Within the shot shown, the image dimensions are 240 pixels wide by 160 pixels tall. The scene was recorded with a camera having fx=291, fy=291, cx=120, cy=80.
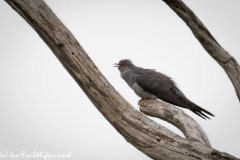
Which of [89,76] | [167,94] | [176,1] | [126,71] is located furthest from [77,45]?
[126,71]

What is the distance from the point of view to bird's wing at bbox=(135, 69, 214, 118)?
564 cm

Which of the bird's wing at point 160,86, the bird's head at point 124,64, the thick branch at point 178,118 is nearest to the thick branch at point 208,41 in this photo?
the thick branch at point 178,118

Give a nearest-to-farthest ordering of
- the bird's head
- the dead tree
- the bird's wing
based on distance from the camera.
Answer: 1. the dead tree
2. the bird's wing
3. the bird's head

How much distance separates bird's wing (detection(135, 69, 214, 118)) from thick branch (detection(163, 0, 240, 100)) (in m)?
1.83

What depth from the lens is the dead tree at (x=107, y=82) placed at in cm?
332

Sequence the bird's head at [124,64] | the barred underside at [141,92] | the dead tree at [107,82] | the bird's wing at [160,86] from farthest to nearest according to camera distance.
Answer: the bird's head at [124,64] → the barred underside at [141,92] → the bird's wing at [160,86] → the dead tree at [107,82]

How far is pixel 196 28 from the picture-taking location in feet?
11.8

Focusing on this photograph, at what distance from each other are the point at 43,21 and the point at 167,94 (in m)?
3.25

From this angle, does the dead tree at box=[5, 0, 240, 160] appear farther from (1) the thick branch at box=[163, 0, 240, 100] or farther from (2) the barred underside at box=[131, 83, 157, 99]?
(2) the barred underside at box=[131, 83, 157, 99]

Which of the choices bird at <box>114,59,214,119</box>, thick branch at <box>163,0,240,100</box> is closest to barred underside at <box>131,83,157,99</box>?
bird at <box>114,59,214,119</box>

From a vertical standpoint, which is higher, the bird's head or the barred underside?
the bird's head

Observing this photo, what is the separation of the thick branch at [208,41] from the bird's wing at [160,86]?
183cm

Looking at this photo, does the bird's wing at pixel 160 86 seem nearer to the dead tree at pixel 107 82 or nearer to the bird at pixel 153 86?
the bird at pixel 153 86

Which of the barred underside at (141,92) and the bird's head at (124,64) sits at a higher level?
the bird's head at (124,64)
